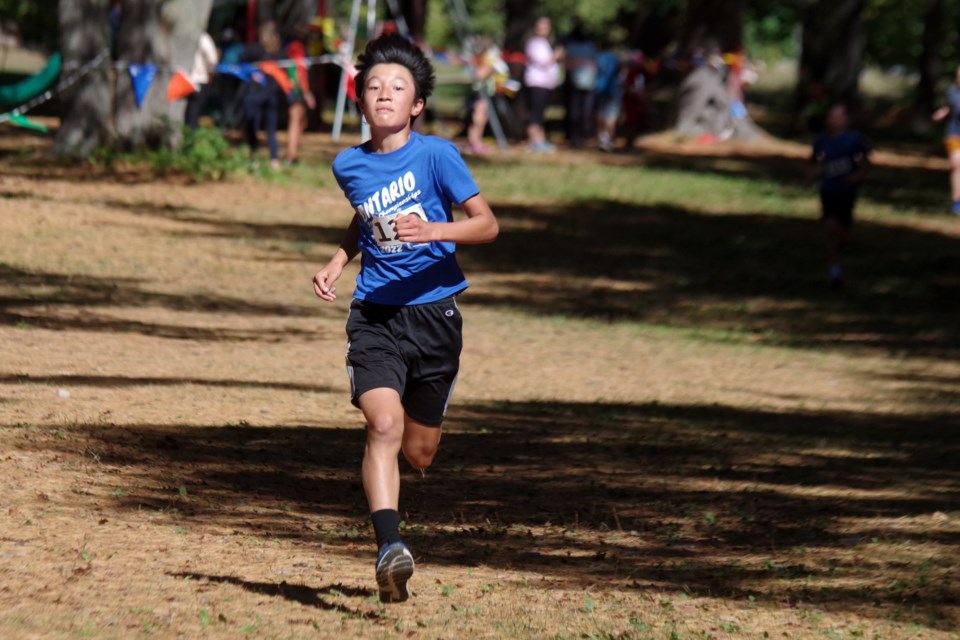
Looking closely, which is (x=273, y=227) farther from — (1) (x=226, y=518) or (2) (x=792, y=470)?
(1) (x=226, y=518)

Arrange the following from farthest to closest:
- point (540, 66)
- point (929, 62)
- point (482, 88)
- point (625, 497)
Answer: point (929, 62), point (540, 66), point (482, 88), point (625, 497)

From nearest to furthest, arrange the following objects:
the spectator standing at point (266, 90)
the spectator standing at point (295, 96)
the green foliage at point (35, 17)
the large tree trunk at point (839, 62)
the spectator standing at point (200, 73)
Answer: the spectator standing at point (200, 73), the spectator standing at point (266, 90), the spectator standing at point (295, 96), the green foliage at point (35, 17), the large tree trunk at point (839, 62)

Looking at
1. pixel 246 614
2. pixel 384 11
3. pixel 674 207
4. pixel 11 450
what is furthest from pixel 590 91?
pixel 246 614

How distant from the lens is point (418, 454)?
673 cm

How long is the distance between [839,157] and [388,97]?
10717mm

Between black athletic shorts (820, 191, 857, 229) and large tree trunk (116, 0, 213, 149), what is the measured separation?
830 cm

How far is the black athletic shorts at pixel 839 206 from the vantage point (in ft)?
52.9

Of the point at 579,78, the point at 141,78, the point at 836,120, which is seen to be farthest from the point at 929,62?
the point at 141,78

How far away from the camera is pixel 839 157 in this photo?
52.3ft

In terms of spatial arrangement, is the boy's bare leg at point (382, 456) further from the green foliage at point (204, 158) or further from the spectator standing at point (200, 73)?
the green foliage at point (204, 158)

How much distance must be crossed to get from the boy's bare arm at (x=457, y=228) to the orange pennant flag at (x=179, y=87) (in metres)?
13.8

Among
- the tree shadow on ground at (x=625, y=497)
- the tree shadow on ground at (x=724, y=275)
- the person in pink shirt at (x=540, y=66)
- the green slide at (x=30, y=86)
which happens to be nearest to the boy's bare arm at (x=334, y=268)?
the tree shadow on ground at (x=625, y=497)

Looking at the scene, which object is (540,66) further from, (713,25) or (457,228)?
(457,228)

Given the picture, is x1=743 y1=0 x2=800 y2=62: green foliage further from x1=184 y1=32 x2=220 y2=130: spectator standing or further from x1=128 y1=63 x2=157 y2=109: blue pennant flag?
x1=128 y1=63 x2=157 y2=109: blue pennant flag
